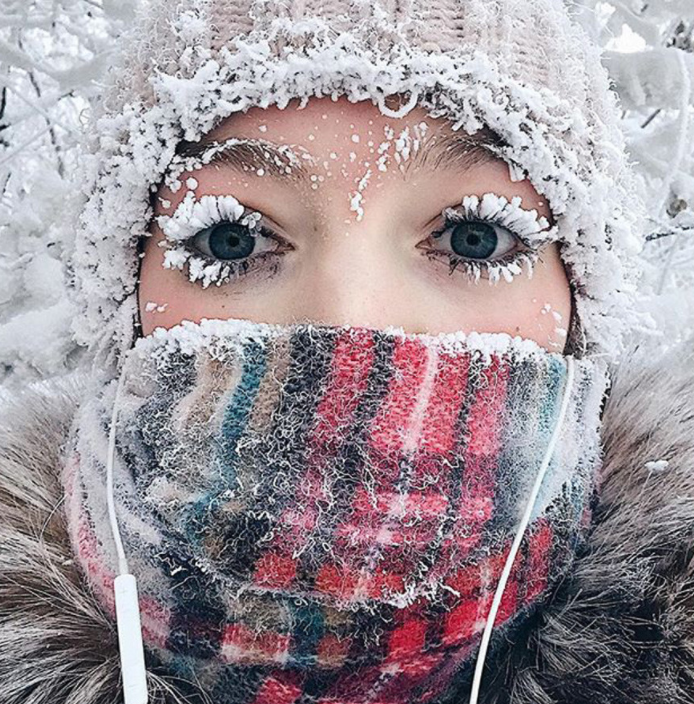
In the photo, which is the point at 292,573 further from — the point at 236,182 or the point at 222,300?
the point at 236,182

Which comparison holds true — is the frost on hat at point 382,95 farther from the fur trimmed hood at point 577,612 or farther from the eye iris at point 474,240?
the fur trimmed hood at point 577,612

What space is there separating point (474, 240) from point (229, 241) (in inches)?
13.6

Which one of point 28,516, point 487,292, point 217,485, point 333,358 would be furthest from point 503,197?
point 28,516

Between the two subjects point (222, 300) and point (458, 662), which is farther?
point (222, 300)

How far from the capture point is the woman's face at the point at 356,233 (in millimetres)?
1052

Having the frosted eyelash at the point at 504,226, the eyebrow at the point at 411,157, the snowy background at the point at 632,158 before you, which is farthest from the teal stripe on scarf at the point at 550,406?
the snowy background at the point at 632,158

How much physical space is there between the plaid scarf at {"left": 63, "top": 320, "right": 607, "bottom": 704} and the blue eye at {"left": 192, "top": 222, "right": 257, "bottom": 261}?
14 cm

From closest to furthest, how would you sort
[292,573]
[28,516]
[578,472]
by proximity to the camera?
[292,573]
[578,472]
[28,516]

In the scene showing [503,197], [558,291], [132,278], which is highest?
[503,197]

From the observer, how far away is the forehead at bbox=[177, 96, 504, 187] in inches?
41.6

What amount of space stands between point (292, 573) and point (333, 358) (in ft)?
0.83

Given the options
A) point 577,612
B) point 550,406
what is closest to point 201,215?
point 550,406

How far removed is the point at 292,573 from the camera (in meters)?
0.92

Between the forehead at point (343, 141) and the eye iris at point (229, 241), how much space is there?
90mm
